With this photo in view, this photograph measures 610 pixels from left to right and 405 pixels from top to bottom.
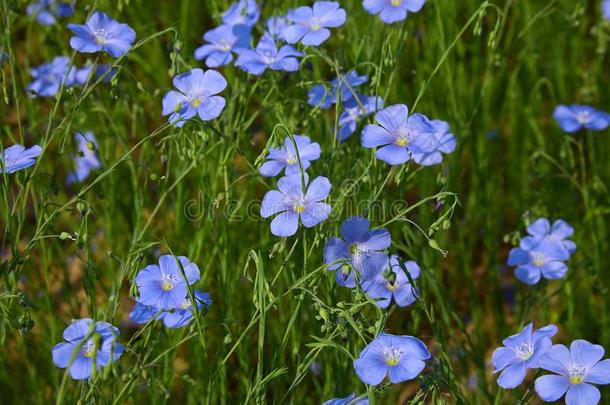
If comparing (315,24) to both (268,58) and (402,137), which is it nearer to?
(268,58)

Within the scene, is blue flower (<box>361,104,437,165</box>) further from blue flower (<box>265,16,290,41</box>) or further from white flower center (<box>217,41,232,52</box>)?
white flower center (<box>217,41,232,52</box>)

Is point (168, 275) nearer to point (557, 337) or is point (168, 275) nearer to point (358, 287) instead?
point (358, 287)

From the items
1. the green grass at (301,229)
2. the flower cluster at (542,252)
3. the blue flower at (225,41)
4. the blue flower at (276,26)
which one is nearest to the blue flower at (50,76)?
the green grass at (301,229)

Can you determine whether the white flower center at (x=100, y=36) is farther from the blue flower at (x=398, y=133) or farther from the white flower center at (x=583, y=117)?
the white flower center at (x=583, y=117)

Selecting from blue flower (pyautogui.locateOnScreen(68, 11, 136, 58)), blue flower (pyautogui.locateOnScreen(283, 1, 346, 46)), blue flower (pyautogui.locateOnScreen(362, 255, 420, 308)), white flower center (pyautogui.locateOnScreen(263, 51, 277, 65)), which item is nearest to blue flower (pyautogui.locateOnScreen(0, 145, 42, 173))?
blue flower (pyautogui.locateOnScreen(68, 11, 136, 58))

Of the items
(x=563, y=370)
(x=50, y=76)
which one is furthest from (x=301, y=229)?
(x=50, y=76)
